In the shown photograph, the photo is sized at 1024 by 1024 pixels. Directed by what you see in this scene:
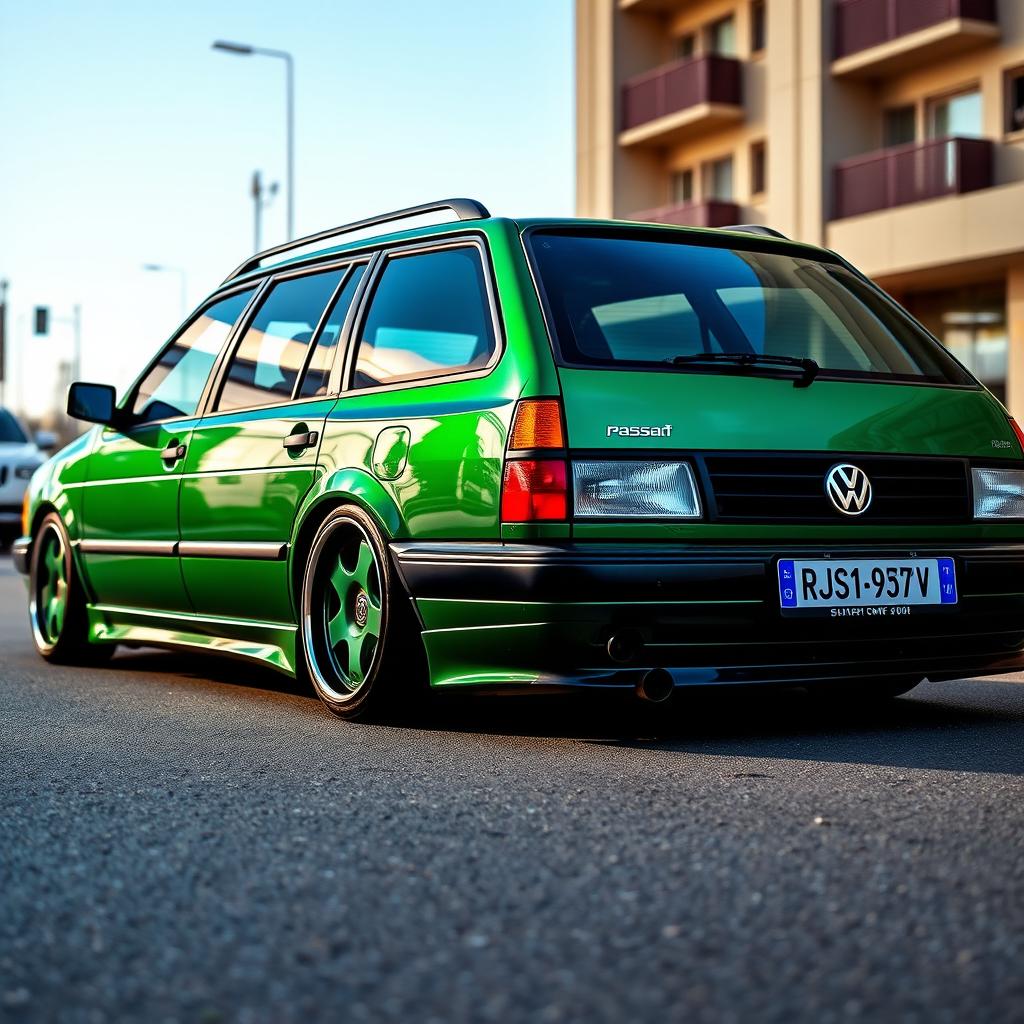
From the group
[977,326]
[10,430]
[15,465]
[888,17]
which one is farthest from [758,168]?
[15,465]

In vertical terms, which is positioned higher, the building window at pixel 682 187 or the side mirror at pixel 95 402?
the building window at pixel 682 187

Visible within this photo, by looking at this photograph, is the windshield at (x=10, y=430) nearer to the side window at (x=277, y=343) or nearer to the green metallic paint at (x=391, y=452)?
the side window at (x=277, y=343)

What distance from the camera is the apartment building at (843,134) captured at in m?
24.4

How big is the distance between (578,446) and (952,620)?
1360 millimetres

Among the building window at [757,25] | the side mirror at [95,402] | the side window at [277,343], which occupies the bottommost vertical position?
the side mirror at [95,402]

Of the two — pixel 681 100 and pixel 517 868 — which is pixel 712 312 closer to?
pixel 517 868

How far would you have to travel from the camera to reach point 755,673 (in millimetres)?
5445

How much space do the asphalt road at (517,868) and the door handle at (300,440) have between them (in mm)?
951

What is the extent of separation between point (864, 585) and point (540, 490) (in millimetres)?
1057

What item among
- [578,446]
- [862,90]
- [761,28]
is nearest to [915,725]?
[578,446]

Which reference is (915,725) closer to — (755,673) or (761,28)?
(755,673)

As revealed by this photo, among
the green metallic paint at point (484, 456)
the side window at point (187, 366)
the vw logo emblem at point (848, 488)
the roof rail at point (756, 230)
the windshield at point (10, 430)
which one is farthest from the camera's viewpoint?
the windshield at point (10, 430)

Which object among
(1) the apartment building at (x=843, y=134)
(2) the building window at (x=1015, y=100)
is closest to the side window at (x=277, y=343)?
(1) the apartment building at (x=843, y=134)

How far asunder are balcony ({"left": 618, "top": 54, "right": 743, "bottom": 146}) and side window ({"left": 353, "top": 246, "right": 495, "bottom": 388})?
→ 2415cm
